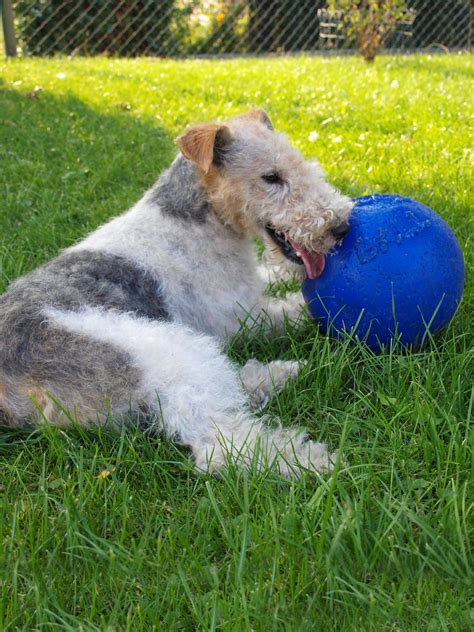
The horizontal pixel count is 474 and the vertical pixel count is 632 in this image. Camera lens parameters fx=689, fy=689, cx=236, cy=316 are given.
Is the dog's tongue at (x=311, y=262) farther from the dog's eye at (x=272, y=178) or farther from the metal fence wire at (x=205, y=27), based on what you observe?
the metal fence wire at (x=205, y=27)

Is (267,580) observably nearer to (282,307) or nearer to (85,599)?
(85,599)

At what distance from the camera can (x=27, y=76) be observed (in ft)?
34.7

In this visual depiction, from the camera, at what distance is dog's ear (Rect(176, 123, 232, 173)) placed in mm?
3488

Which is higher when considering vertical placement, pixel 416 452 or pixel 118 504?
pixel 416 452

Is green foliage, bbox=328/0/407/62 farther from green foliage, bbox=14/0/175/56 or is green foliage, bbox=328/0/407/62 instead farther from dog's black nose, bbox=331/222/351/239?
dog's black nose, bbox=331/222/351/239

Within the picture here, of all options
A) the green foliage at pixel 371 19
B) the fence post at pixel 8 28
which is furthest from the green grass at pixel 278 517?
the fence post at pixel 8 28

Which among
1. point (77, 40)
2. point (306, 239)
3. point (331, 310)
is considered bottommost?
point (77, 40)

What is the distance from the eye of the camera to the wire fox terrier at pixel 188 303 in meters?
2.83

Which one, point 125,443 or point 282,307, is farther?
point 282,307

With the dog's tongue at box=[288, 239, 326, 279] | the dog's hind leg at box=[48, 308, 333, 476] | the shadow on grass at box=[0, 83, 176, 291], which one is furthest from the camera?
the shadow on grass at box=[0, 83, 176, 291]

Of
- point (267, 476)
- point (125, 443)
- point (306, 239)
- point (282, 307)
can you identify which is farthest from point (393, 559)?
point (282, 307)

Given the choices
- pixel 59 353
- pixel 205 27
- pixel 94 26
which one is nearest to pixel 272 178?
pixel 59 353

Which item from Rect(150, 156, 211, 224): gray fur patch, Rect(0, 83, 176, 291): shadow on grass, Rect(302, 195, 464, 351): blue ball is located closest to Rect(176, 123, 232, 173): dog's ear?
Rect(150, 156, 211, 224): gray fur patch

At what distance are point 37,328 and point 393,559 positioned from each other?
1.74 metres
